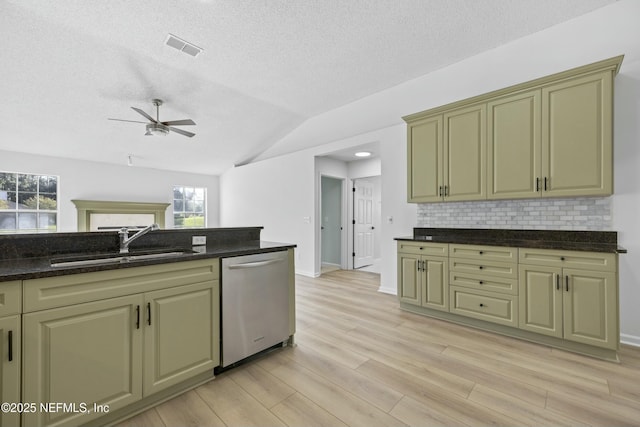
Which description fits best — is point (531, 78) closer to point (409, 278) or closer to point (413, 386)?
point (409, 278)

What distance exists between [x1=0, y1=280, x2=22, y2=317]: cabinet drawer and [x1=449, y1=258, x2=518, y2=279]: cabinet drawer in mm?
3360

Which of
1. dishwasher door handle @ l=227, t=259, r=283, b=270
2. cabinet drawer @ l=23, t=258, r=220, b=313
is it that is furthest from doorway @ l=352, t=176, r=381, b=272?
cabinet drawer @ l=23, t=258, r=220, b=313

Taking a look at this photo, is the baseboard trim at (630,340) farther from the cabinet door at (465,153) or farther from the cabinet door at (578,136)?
the cabinet door at (465,153)

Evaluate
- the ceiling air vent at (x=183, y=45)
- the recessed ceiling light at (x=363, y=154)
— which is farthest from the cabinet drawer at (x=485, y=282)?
the ceiling air vent at (x=183, y=45)

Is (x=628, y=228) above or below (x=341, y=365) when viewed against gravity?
above

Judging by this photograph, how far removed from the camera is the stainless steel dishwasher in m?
2.06

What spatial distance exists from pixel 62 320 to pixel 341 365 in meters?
1.80

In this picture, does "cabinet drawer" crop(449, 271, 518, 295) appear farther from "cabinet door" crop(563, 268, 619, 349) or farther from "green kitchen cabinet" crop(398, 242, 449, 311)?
"cabinet door" crop(563, 268, 619, 349)

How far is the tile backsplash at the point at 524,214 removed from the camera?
8.86 feet

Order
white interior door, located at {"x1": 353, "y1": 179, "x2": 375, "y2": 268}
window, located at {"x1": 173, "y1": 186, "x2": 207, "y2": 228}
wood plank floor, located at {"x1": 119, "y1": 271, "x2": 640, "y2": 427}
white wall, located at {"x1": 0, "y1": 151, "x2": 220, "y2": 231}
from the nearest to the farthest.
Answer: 1. wood plank floor, located at {"x1": 119, "y1": 271, "x2": 640, "y2": 427}
2. white wall, located at {"x1": 0, "y1": 151, "x2": 220, "y2": 231}
3. white interior door, located at {"x1": 353, "y1": 179, "x2": 375, "y2": 268}
4. window, located at {"x1": 173, "y1": 186, "x2": 207, "y2": 228}

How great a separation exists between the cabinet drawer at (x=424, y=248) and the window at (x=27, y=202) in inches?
277

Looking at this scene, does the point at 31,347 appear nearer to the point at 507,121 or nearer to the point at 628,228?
the point at 507,121

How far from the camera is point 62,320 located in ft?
4.55

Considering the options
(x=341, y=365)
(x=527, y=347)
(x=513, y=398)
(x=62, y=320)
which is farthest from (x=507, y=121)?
(x=62, y=320)
